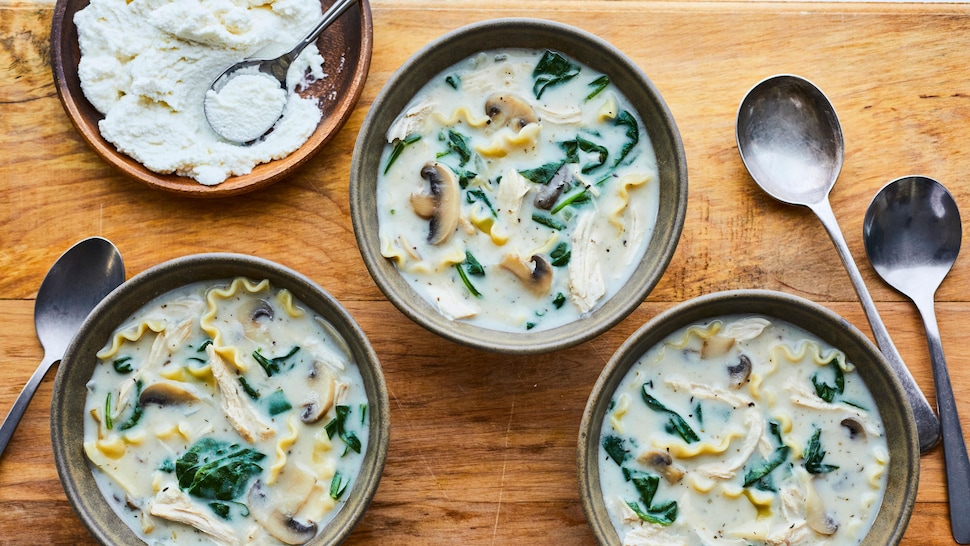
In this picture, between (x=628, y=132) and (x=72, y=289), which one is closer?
(x=628, y=132)

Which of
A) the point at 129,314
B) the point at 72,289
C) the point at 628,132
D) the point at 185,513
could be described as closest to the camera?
the point at 185,513

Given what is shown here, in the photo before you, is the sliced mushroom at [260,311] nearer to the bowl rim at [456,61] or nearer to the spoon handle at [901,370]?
the bowl rim at [456,61]

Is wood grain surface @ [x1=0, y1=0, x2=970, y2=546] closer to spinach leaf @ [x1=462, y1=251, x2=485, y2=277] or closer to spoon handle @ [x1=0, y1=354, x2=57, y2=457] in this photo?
spoon handle @ [x1=0, y1=354, x2=57, y2=457]

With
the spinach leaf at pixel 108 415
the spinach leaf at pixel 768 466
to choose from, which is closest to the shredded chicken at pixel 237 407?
the spinach leaf at pixel 108 415

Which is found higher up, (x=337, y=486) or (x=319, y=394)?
(x=319, y=394)

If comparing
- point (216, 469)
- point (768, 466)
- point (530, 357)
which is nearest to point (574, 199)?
point (530, 357)

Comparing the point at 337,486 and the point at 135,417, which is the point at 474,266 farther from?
the point at 135,417

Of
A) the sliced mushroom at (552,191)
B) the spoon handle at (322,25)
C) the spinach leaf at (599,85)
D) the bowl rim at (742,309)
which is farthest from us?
the spoon handle at (322,25)
